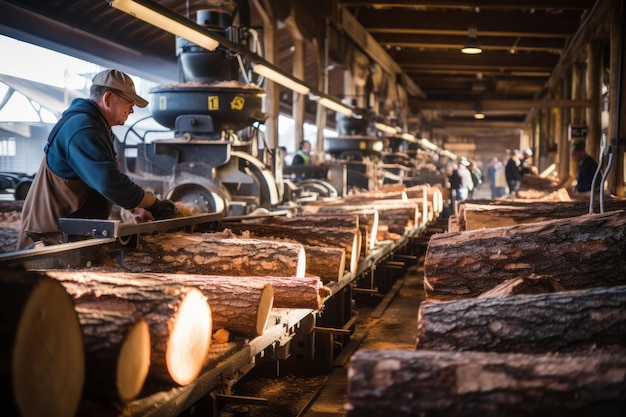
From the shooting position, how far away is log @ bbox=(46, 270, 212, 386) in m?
2.51

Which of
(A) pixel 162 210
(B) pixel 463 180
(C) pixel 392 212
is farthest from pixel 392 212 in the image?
(B) pixel 463 180

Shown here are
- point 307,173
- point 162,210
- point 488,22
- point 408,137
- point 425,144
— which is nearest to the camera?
point 162,210

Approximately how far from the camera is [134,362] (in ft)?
7.79

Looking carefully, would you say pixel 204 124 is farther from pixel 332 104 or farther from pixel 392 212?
pixel 332 104

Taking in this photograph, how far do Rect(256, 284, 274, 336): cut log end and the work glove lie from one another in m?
1.48

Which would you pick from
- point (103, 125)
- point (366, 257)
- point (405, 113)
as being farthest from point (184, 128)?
point (405, 113)

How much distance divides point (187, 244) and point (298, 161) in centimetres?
915

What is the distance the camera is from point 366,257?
247 inches

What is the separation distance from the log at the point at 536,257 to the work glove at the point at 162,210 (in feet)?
5.61

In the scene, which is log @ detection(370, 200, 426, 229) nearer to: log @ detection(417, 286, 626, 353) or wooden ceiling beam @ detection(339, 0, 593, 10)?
log @ detection(417, 286, 626, 353)

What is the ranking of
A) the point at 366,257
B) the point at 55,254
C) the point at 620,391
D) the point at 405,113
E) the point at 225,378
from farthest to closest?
the point at 405,113, the point at 366,257, the point at 55,254, the point at 225,378, the point at 620,391

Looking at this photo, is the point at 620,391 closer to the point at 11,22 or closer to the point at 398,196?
the point at 398,196

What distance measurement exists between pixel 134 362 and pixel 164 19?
327 centimetres

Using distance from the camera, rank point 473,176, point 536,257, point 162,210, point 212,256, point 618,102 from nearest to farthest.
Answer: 1. point 536,257
2. point 212,256
3. point 162,210
4. point 618,102
5. point 473,176
